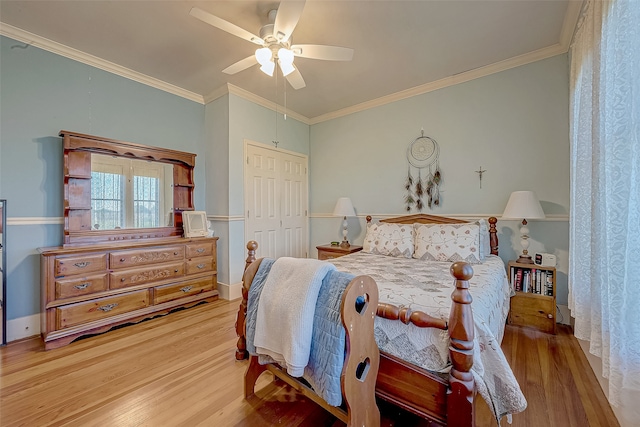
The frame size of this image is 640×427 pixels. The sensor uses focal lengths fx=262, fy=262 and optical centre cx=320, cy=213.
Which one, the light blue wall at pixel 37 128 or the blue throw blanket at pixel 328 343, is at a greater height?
the light blue wall at pixel 37 128

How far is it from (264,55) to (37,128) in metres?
2.32

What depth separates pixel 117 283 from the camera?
8.49 ft

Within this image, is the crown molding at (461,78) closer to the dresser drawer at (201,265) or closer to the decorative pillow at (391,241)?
the decorative pillow at (391,241)

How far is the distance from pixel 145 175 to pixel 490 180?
13.3 feet

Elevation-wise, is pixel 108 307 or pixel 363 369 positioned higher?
pixel 363 369

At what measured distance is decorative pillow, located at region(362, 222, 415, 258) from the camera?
9.48 feet

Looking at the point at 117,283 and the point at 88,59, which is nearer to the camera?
the point at 117,283

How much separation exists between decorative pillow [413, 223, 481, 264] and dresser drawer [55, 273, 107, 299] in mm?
3121

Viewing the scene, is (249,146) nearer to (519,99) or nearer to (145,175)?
(145,175)

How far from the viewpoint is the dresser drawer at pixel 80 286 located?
2.28m

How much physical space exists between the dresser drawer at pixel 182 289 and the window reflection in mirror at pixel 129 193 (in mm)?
802

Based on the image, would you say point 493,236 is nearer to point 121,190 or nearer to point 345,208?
point 345,208

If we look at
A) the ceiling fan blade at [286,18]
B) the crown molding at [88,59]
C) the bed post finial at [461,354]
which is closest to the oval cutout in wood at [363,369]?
the bed post finial at [461,354]

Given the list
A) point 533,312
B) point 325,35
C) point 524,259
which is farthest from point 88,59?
point 533,312
